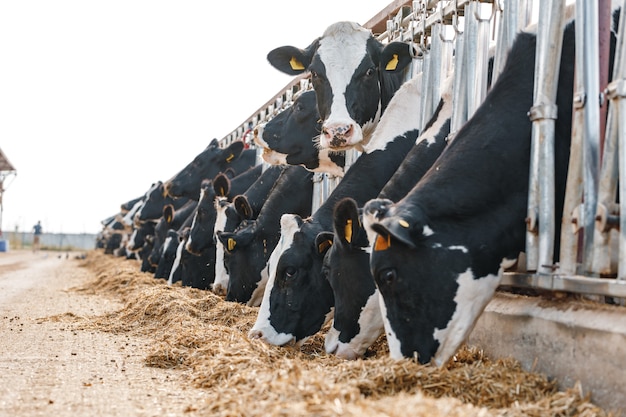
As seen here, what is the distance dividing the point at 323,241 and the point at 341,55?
2136mm

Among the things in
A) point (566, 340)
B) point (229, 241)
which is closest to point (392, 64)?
point (229, 241)

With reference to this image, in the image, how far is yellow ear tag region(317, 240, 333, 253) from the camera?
6.72 m

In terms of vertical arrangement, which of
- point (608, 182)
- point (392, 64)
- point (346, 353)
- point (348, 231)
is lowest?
point (346, 353)

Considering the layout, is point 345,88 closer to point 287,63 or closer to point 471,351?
point 287,63

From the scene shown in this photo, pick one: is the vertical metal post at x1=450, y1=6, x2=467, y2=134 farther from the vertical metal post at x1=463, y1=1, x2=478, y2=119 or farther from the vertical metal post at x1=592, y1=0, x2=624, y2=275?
the vertical metal post at x1=592, y1=0, x2=624, y2=275

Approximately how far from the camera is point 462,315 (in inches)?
176

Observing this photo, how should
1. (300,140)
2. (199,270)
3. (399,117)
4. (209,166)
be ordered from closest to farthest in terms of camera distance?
(399,117), (300,140), (199,270), (209,166)

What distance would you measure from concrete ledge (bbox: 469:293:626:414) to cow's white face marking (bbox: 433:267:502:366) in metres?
0.30

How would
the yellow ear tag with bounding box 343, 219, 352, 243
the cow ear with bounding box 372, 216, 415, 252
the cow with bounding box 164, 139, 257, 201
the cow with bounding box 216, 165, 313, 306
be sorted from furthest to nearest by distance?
the cow with bounding box 164, 139, 257, 201 < the cow with bounding box 216, 165, 313, 306 < the yellow ear tag with bounding box 343, 219, 352, 243 < the cow ear with bounding box 372, 216, 415, 252

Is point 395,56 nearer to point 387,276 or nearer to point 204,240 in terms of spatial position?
point 387,276

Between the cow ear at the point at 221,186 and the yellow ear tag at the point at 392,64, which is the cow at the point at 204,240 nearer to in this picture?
the cow ear at the point at 221,186

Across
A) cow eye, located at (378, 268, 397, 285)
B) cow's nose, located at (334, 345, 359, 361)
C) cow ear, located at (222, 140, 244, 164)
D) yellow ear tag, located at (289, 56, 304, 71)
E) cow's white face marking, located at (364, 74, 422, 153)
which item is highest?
yellow ear tag, located at (289, 56, 304, 71)

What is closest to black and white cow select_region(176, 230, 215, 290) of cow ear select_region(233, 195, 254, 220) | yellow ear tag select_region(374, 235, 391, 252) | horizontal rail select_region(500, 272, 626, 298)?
cow ear select_region(233, 195, 254, 220)

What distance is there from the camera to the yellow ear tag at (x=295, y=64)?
8.74 m
